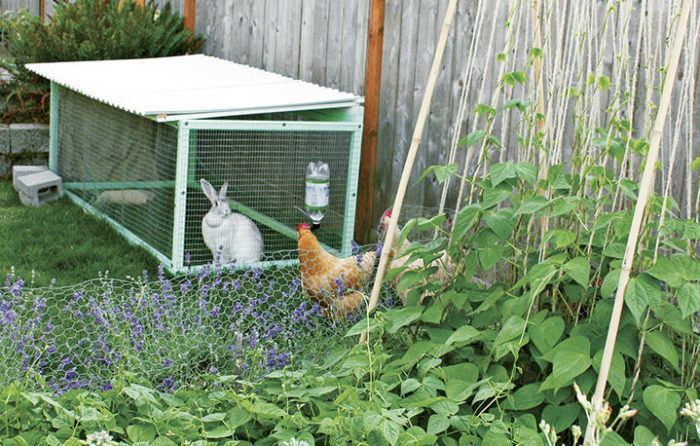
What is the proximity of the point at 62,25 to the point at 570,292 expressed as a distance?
6110 mm

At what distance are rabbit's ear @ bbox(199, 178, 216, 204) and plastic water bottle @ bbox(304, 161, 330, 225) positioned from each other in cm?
53

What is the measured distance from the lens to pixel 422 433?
6.23ft

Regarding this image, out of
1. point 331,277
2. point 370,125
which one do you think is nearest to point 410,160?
point 331,277

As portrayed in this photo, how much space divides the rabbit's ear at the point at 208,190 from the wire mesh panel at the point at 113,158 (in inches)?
34.4

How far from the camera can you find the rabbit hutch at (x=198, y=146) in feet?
14.3

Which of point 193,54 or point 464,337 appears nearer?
point 464,337

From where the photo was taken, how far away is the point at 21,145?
7.02 m

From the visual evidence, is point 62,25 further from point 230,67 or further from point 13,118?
point 230,67

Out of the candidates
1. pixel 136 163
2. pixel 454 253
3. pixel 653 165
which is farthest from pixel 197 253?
pixel 653 165

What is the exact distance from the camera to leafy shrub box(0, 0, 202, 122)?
6.82 m

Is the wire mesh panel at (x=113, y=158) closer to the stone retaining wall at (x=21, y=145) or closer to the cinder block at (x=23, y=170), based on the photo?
the cinder block at (x=23, y=170)

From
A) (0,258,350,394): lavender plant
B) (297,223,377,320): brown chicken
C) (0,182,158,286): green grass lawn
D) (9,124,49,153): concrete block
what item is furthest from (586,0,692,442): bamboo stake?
(9,124,49,153): concrete block

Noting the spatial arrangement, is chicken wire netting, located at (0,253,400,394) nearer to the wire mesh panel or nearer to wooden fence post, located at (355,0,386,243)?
wooden fence post, located at (355,0,386,243)

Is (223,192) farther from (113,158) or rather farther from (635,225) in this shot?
(635,225)
